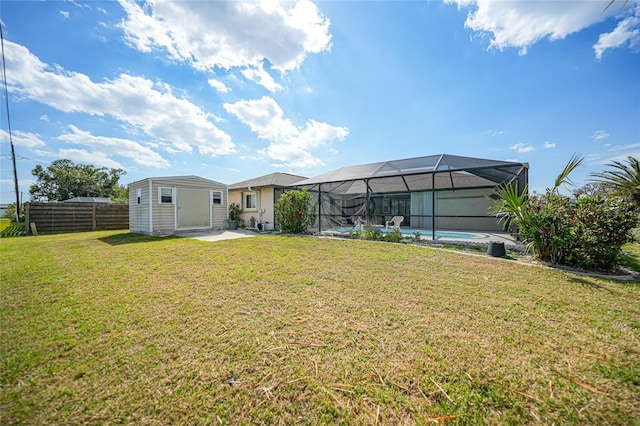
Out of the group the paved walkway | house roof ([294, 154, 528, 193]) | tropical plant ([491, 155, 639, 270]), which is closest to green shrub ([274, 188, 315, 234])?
house roof ([294, 154, 528, 193])

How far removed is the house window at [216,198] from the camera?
12109 mm

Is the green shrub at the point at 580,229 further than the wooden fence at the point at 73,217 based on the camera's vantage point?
No

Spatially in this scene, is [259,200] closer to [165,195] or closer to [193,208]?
[193,208]

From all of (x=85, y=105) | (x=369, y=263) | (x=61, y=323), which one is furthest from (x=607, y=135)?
(x=85, y=105)

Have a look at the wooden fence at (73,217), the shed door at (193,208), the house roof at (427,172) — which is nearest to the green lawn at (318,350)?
the house roof at (427,172)

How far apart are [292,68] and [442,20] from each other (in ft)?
18.5

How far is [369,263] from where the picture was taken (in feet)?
16.4

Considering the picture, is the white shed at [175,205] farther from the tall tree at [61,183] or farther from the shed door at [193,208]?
the tall tree at [61,183]

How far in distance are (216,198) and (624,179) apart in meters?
14.0

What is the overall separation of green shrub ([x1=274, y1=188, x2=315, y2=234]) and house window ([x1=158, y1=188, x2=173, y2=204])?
5.07 meters

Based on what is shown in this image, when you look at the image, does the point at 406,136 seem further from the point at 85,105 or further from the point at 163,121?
the point at 85,105

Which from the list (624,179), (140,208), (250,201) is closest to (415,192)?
(624,179)

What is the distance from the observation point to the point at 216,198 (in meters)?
12.3

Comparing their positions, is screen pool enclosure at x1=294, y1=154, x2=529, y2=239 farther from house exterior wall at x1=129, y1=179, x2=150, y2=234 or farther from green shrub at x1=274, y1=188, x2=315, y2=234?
house exterior wall at x1=129, y1=179, x2=150, y2=234
